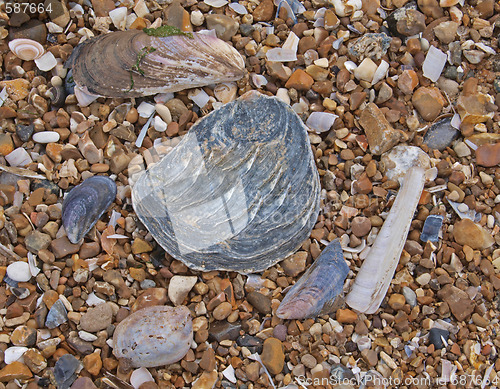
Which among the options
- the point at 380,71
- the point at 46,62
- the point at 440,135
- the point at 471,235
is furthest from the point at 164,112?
the point at 471,235

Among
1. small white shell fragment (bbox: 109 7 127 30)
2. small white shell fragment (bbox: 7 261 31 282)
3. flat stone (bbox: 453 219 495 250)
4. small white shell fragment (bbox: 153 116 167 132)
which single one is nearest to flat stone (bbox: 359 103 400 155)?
flat stone (bbox: 453 219 495 250)

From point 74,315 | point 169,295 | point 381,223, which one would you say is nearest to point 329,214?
point 381,223

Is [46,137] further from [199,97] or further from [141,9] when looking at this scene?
[141,9]

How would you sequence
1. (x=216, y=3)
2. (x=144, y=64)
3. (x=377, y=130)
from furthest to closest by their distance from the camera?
(x=216, y=3)
(x=377, y=130)
(x=144, y=64)

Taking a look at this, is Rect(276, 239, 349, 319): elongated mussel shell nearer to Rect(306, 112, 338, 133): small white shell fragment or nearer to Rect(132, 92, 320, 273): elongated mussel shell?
Rect(132, 92, 320, 273): elongated mussel shell

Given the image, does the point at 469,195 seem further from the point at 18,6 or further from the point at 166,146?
the point at 18,6
